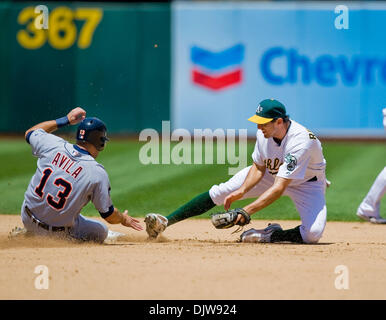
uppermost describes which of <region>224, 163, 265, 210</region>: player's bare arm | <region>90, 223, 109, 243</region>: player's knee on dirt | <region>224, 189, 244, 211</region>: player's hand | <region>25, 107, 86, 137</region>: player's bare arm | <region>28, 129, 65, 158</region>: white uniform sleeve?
<region>25, 107, 86, 137</region>: player's bare arm

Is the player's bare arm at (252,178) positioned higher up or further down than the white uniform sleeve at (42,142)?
further down

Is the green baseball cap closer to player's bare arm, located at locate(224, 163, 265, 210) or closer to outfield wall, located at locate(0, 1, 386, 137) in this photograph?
player's bare arm, located at locate(224, 163, 265, 210)

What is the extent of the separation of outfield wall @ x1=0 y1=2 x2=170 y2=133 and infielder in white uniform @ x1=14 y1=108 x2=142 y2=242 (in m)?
10.6

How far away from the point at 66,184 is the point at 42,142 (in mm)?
448

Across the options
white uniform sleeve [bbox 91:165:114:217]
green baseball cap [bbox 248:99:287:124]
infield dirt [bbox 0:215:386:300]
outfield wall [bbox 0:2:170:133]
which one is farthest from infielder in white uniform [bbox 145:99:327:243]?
outfield wall [bbox 0:2:170:133]

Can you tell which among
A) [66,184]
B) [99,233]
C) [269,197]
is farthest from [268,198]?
[66,184]

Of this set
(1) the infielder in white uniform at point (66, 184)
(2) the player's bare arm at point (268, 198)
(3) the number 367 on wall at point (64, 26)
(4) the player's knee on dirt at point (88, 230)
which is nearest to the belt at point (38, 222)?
(1) the infielder in white uniform at point (66, 184)

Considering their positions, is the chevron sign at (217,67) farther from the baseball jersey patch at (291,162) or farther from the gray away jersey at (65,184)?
the gray away jersey at (65,184)

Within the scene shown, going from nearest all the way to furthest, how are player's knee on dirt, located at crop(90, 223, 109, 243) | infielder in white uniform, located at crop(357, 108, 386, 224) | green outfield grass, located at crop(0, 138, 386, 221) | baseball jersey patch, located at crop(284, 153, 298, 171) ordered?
1. baseball jersey patch, located at crop(284, 153, 298, 171)
2. player's knee on dirt, located at crop(90, 223, 109, 243)
3. infielder in white uniform, located at crop(357, 108, 386, 224)
4. green outfield grass, located at crop(0, 138, 386, 221)

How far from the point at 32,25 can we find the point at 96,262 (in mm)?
12285

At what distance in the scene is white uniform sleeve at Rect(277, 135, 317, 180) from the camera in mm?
6398

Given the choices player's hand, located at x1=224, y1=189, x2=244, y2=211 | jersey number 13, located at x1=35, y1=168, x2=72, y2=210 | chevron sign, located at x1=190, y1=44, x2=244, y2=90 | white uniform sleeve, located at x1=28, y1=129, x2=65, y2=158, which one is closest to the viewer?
jersey number 13, located at x1=35, y1=168, x2=72, y2=210

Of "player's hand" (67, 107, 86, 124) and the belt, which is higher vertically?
"player's hand" (67, 107, 86, 124)

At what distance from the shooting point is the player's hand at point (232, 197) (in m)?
6.55
